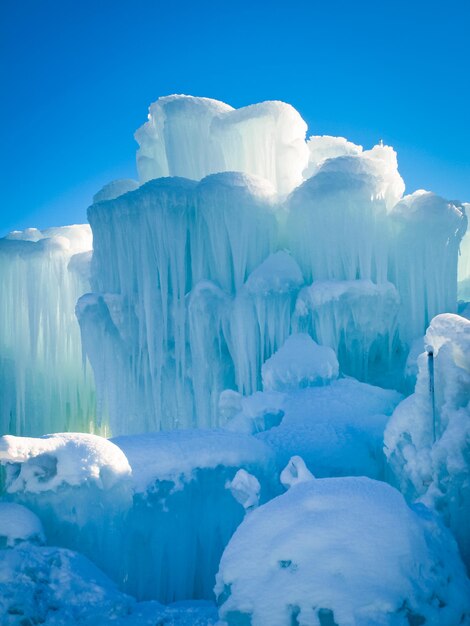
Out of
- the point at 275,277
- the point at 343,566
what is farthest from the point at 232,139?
the point at 343,566

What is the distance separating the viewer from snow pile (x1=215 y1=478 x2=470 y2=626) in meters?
3.87

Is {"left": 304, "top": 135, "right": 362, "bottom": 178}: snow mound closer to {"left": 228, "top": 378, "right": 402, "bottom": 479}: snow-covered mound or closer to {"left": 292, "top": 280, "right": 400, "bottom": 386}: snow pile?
{"left": 292, "top": 280, "right": 400, "bottom": 386}: snow pile

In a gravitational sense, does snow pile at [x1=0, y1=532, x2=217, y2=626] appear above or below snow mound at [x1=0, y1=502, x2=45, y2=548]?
below

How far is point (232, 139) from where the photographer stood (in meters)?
14.4

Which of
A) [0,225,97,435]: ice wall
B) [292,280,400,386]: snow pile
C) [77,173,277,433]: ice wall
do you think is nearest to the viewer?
[292,280,400,386]: snow pile

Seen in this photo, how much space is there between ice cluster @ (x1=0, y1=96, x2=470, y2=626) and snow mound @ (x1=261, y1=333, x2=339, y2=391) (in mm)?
41

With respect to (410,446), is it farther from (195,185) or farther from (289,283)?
(195,185)

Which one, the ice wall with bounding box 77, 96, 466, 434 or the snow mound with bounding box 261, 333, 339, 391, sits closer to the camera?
the snow mound with bounding box 261, 333, 339, 391

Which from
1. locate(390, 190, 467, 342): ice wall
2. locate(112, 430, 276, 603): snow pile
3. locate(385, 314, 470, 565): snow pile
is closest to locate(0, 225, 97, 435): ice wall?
locate(390, 190, 467, 342): ice wall

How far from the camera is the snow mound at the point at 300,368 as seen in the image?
1024 centimetres

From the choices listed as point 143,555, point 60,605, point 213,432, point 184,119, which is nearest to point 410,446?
point 213,432

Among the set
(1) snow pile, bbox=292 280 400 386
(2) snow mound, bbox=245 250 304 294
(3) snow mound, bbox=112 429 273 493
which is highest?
(2) snow mound, bbox=245 250 304 294

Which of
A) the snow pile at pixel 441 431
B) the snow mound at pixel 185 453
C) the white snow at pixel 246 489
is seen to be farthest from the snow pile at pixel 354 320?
the white snow at pixel 246 489

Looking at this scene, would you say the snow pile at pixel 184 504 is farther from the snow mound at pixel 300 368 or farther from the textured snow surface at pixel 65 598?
the snow mound at pixel 300 368
